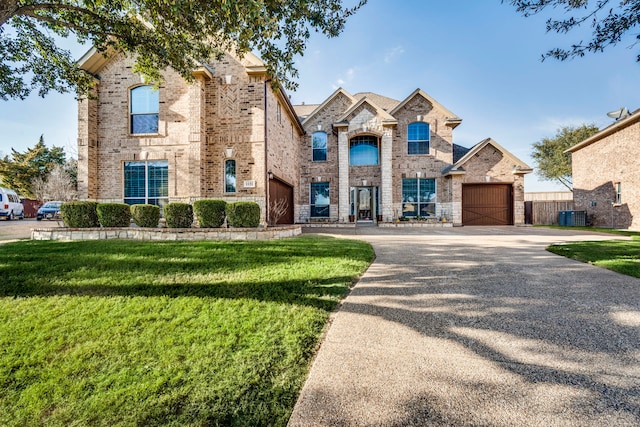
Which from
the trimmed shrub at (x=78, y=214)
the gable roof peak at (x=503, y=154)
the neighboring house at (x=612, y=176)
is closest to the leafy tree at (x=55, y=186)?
the trimmed shrub at (x=78, y=214)

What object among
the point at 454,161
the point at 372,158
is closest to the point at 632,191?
the point at 454,161

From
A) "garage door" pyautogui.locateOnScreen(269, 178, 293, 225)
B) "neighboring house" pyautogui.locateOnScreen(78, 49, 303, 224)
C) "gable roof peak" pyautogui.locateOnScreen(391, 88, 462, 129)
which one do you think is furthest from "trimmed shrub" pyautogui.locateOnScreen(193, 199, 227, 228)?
"gable roof peak" pyautogui.locateOnScreen(391, 88, 462, 129)

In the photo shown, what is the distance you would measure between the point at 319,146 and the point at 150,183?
9.72 metres

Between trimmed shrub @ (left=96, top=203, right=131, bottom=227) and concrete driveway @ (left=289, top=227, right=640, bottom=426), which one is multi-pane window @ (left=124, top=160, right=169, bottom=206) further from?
concrete driveway @ (left=289, top=227, right=640, bottom=426)

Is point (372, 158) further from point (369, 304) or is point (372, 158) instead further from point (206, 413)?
A: point (206, 413)

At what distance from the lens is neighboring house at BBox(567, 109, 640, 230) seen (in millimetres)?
13484

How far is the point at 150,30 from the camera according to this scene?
22.5ft

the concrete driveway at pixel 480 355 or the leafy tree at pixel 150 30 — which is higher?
the leafy tree at pixel 150 30

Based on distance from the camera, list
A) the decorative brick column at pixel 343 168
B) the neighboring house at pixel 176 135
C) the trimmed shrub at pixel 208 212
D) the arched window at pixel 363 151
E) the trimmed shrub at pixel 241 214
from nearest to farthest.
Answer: the trimmed shrub at pixel 208 212 → the trimmed shrub at pixel 241 214 → the neighboring house at pixel 176 135 → the decorative brick column at pixel 343 168 → the arched window at pixel 363 151

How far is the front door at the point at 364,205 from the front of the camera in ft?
56.9

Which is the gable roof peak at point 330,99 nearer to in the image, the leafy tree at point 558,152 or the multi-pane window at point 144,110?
the multi-pane window at point 144,110

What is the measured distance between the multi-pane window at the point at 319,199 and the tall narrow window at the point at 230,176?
7022mm

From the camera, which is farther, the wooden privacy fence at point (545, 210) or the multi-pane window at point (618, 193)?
the wooden privacy fence at point (545, 210)

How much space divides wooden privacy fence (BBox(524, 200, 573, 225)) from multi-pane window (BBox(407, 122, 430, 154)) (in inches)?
318
